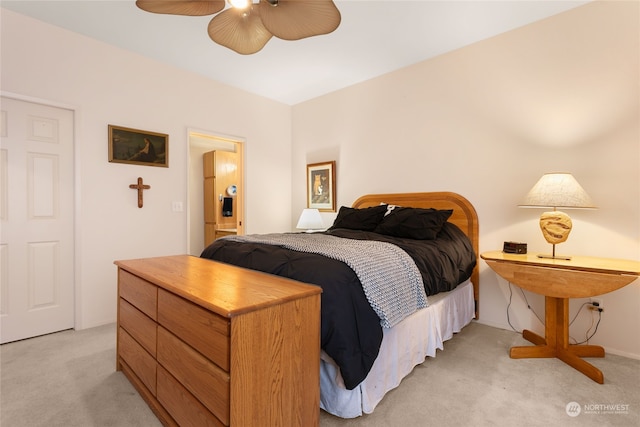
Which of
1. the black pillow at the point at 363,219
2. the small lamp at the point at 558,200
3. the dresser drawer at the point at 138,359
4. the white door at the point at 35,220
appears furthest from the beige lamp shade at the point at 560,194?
the white door at the point at 35,220

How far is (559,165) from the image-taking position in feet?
8.34

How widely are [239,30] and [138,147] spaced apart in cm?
184

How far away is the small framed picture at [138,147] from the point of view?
3004mm

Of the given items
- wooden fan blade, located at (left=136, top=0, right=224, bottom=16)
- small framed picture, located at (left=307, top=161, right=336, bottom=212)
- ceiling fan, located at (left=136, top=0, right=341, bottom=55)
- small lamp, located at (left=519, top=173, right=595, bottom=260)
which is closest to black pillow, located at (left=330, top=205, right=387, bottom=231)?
small framed picture, located at (left=307, top=161, right=336, bottom=212)

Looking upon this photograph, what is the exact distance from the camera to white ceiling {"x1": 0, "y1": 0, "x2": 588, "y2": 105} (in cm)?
245

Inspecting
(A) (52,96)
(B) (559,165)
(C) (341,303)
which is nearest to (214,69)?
(A) (52,96)

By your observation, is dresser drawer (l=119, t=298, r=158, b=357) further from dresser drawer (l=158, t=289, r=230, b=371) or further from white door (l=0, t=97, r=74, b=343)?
white door (l=0, t=97, r=74, b=343)

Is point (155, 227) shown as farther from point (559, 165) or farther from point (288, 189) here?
point (559, 165)

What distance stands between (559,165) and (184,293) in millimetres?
2883

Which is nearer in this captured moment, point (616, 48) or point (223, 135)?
point (616, 48)

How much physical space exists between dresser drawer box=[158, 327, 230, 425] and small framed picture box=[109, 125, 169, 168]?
2218 millimetres

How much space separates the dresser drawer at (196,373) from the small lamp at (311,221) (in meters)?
2.55

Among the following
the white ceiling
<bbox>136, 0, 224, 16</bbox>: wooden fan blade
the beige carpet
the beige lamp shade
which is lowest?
the beige carpet

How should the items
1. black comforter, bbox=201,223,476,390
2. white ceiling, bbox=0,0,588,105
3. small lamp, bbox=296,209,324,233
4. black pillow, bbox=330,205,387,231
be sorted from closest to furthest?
black comforter, bbox=201,223,476,390 → white ceiling, bbox=0,0,588,105 → black pillow, bbox=330,205,387,231 → small lamp, bbox=296,209,324,233
